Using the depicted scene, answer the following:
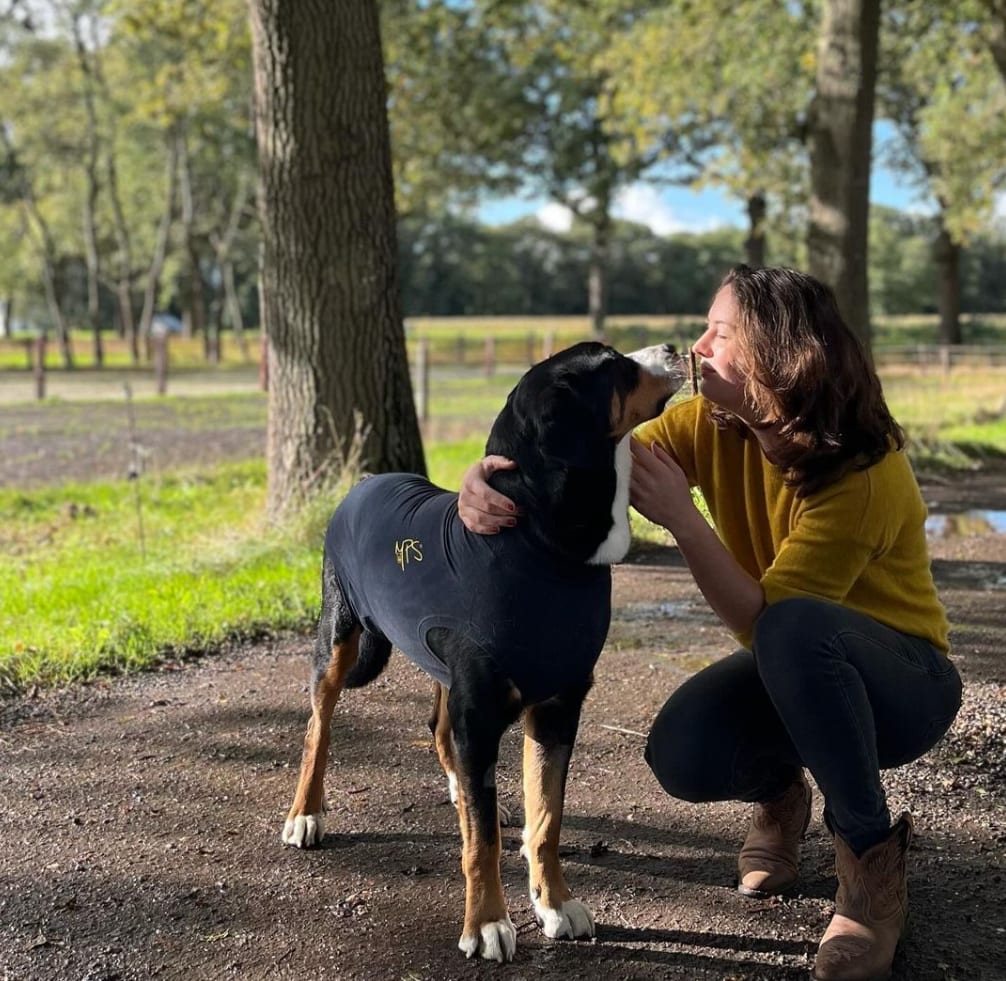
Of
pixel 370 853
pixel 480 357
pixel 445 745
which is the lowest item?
pixel 370 853

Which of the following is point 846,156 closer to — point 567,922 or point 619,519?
point 619,519

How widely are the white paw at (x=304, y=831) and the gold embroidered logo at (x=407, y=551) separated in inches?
38.8

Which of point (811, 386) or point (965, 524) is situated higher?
point (811, 386)

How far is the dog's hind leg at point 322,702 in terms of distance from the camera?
10.8 feet

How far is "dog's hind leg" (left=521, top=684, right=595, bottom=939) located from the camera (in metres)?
2.76

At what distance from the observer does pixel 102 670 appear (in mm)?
5066

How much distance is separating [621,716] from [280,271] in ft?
14.4

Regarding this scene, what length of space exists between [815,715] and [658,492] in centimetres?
68

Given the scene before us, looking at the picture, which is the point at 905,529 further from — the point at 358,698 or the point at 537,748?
the point at 358,698

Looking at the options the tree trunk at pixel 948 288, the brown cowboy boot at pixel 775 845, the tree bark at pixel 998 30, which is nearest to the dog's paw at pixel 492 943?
the brown cowboy boot at pixel 775 845

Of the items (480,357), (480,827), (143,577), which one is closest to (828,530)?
(480,827)

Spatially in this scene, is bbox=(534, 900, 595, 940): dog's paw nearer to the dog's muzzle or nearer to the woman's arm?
the woman's arm

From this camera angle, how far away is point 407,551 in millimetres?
2861

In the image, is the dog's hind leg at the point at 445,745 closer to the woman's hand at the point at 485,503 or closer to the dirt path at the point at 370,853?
the dirt path at the point at 370,853
